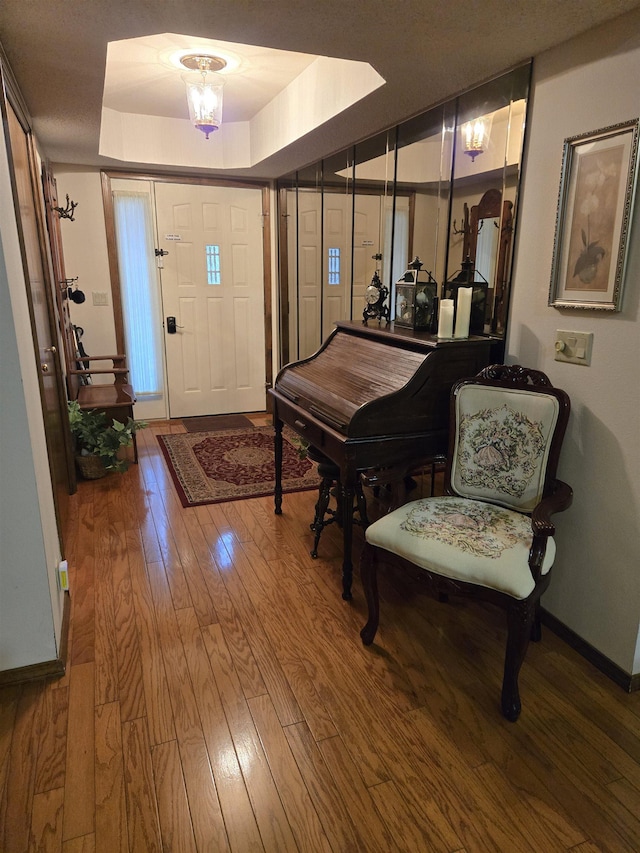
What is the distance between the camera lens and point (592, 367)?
198 centimetres

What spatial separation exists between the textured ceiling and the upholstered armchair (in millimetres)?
1153

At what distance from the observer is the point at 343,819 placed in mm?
1466

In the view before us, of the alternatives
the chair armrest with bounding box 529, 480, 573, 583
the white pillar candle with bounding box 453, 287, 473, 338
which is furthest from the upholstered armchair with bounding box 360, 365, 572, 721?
the white pillar candle with bounding box 453, 287, 473, 338

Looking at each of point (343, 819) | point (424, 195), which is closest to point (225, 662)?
point (343, 819)

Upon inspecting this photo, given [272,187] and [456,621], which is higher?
[272,187]

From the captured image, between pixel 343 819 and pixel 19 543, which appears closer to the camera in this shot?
pixel 343 819

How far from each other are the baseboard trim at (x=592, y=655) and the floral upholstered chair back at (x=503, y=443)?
21.1 inches

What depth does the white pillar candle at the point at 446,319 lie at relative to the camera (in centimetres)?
240

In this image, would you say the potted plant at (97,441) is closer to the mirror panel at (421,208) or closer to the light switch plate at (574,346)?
the mirror panel at (421,208)

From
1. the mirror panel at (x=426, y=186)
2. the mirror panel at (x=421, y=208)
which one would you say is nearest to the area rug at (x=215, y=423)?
the mirror panel at (x=421, y=208)

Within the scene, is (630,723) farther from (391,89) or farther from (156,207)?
(156,207)

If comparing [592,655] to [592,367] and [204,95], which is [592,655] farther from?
[204,95]

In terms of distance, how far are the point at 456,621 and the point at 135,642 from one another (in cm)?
129

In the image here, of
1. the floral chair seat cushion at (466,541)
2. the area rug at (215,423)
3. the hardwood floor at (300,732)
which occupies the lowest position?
the hardwood floor at (300,732)
